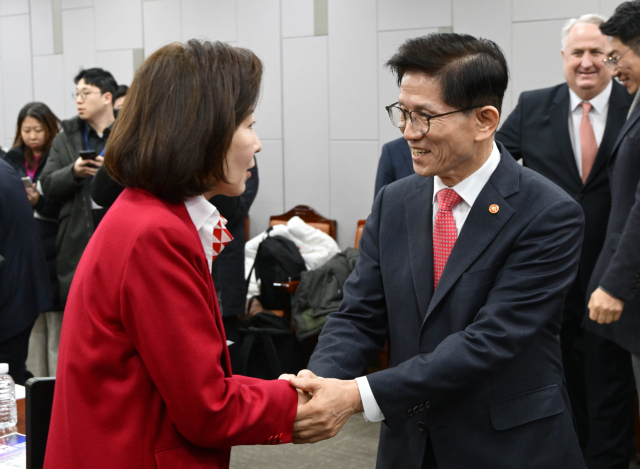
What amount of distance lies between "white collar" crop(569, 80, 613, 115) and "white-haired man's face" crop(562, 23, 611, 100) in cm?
2

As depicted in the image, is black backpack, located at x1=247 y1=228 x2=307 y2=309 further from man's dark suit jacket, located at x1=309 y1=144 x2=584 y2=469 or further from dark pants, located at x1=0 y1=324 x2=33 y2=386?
man's dark suit jacket, located at x1=309 y1=144 x2=584 y2=469

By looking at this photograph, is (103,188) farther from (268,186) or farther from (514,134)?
(268,186)

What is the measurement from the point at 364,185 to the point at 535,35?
62.4 inches

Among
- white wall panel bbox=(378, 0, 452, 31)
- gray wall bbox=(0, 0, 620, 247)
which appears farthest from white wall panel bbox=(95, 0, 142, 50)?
white wall panel bbox=(378, 0, 452, 31)

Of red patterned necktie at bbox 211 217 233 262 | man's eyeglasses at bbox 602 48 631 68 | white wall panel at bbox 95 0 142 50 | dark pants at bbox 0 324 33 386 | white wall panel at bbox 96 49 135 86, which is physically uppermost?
white wall panel at bbox 95 0 142 50

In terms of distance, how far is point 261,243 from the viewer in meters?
4.61

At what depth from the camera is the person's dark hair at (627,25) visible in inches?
107

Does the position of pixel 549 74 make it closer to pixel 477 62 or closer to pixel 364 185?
pixel 364 185

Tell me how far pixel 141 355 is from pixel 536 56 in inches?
163

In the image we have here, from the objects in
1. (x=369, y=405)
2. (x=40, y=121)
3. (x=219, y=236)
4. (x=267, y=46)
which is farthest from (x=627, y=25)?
(x=40, y=121)

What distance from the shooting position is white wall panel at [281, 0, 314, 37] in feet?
17.5

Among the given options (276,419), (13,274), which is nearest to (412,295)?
(276,419)

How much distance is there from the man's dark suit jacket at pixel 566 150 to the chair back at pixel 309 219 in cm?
199

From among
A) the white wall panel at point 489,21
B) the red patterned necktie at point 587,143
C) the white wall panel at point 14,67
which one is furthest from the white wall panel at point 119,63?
the red patterned necktie at point 587,143
